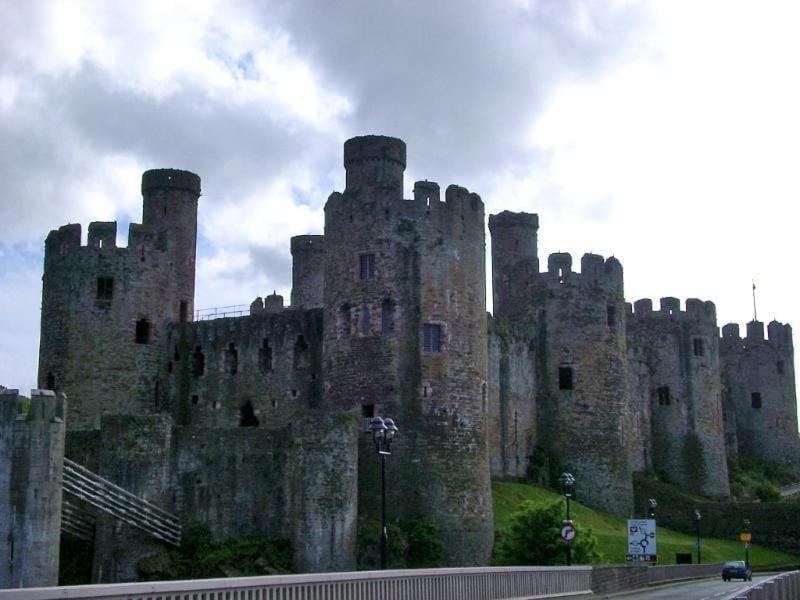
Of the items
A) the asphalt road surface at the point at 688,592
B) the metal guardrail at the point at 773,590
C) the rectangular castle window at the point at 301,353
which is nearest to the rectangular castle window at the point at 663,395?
the asphalt road surface at the point at 688,592

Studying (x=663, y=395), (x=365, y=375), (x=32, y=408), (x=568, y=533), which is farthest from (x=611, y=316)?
(x=32, y=408)

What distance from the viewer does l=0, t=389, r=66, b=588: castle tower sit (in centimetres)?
3984

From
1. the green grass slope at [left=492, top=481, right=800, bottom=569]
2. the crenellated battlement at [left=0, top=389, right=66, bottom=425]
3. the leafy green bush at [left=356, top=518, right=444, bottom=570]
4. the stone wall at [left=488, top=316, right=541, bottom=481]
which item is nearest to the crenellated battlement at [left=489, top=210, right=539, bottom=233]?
the stone wall at [left=488, top=316, right=541, bottom=481]

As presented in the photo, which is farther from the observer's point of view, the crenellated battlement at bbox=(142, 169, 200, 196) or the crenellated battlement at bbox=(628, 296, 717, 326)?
the crenellated battlement at bbox=(628, 296, 717, 326)

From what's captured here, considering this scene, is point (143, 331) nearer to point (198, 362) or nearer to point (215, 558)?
point (198, 362)

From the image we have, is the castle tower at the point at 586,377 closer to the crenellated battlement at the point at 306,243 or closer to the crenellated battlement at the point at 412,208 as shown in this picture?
the crenellated battlement at the point at 306,243

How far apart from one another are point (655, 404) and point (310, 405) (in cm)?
3053

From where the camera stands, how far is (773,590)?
21.1 m

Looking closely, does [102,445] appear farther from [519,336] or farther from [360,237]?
[519,336]

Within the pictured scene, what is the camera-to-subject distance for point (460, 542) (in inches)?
1935

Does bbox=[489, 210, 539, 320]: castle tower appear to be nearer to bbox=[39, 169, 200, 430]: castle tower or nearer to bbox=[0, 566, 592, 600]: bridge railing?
bbox=[39, 169, 200, 430]: castle tower

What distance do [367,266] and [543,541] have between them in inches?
506

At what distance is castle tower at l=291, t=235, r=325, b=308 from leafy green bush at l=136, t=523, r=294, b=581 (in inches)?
1048

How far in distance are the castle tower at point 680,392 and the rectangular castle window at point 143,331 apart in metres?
31.5
